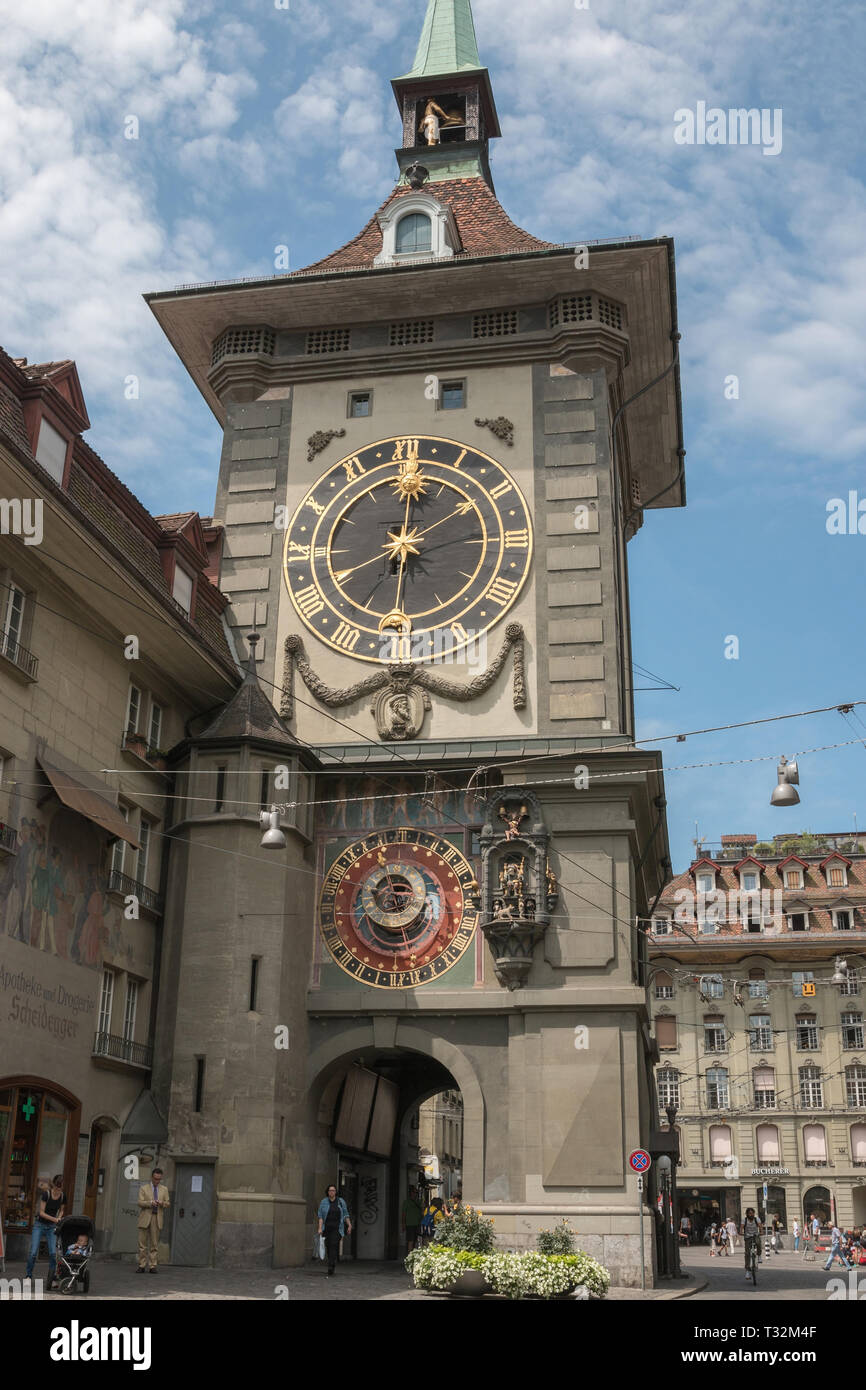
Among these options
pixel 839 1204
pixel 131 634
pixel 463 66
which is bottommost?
pixel 839 1204

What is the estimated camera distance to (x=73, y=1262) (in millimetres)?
19031

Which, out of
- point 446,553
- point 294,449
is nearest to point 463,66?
point 294,449

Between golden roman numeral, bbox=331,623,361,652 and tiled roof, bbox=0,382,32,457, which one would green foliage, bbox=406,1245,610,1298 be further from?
golden roman numeral, bbox=331,623,361,652

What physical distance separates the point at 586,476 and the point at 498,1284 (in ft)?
60.4

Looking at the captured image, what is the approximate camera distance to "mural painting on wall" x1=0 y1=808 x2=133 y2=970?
77.0 ft

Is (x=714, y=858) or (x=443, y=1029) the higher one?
(x=714, y=858)

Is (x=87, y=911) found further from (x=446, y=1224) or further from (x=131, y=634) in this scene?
(x=446, y=1224)

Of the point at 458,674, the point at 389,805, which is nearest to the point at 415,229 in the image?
the point at 458,674

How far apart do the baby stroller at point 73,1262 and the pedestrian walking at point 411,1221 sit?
58.8 ft

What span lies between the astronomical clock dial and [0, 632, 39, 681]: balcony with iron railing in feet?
28.9

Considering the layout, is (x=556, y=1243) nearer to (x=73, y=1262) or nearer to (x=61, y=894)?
(x=73, y=1262)

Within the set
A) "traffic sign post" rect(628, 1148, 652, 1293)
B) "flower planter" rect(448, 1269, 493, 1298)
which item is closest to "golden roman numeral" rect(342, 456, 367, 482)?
"traffic sign post" rect(628, 1148, 652, 1293)

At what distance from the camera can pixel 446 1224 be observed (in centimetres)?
2233

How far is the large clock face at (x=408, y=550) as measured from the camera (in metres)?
32.1
